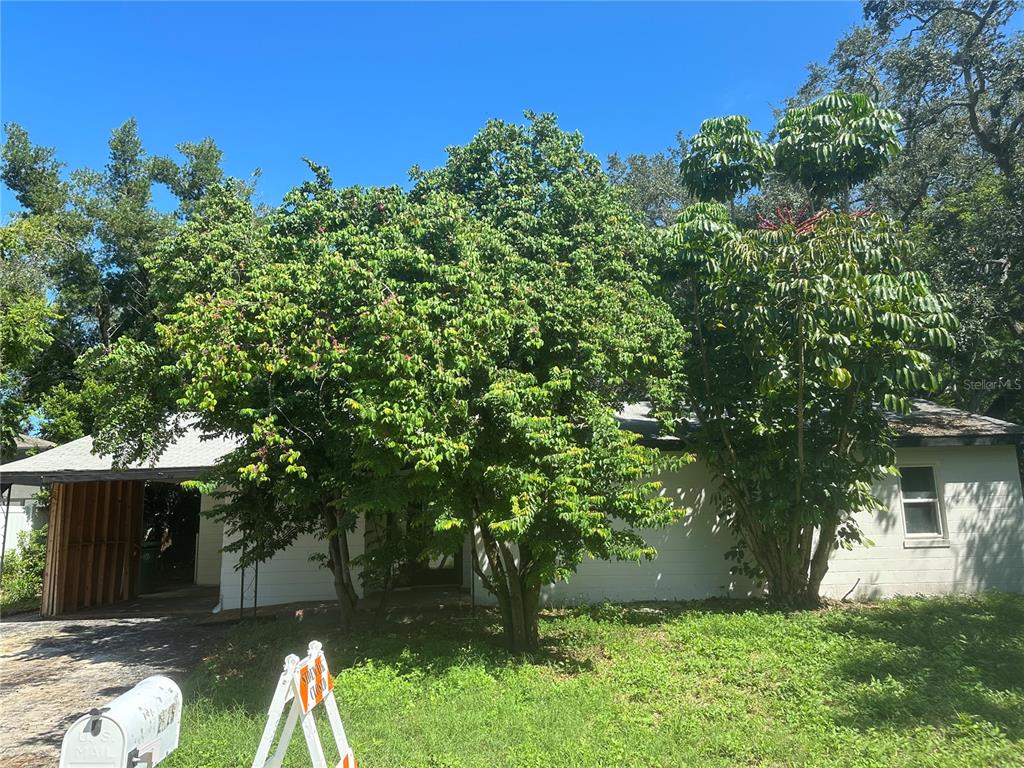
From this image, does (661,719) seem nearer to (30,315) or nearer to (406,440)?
(406,440)

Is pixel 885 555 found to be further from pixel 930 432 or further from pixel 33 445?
pixel 33 445

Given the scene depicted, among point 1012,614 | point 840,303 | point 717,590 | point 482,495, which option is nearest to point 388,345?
point 482,495

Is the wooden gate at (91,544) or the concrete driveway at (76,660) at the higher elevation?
the wooden gate at (91,544)

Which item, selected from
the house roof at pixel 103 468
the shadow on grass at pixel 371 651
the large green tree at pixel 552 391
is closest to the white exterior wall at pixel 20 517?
the house roof at pixel 103 468

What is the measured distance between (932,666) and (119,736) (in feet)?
22.7

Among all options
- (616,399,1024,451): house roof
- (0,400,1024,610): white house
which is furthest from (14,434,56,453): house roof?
(616,399,1024,451): house roof

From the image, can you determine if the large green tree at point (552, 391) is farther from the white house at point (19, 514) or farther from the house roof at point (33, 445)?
the house roof at point (33, 445)

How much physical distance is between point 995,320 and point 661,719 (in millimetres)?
12288

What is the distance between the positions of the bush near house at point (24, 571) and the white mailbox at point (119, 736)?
1396cm

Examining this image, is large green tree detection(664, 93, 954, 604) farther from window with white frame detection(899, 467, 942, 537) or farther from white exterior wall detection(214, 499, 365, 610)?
white exterior wall detection(214, 499, 365, 610)

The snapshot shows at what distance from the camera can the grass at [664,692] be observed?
16.9ft

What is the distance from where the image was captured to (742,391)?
9906mm

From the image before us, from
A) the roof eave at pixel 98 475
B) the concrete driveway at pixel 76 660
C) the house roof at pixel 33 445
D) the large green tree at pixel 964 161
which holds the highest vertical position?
the large green tree at pixel 964 161

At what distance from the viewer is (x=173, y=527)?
2036cm
